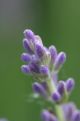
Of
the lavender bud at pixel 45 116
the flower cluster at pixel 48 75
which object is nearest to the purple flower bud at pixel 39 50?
the flower cluster at pixel 48 75

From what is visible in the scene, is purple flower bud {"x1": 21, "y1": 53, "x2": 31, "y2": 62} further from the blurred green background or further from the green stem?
the blurred green background

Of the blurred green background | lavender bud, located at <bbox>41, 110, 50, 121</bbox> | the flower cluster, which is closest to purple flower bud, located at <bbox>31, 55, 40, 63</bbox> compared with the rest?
the flower cluster

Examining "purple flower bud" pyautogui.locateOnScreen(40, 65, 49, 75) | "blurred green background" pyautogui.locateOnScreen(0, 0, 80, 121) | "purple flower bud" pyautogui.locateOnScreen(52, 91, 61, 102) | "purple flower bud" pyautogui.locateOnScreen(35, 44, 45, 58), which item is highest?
"blurred green background" pyautogui.locateOnScreen(0, 0, 80, 121)

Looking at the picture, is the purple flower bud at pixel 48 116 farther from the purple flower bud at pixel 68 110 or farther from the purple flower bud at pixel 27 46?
the purple flower bud at pixel 27 46

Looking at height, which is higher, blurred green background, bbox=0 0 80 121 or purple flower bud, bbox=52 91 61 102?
blurred green background, bbox=0 0 80 121

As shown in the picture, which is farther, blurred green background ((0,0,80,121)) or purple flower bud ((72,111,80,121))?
blurred green background ((0,0,80,121))
